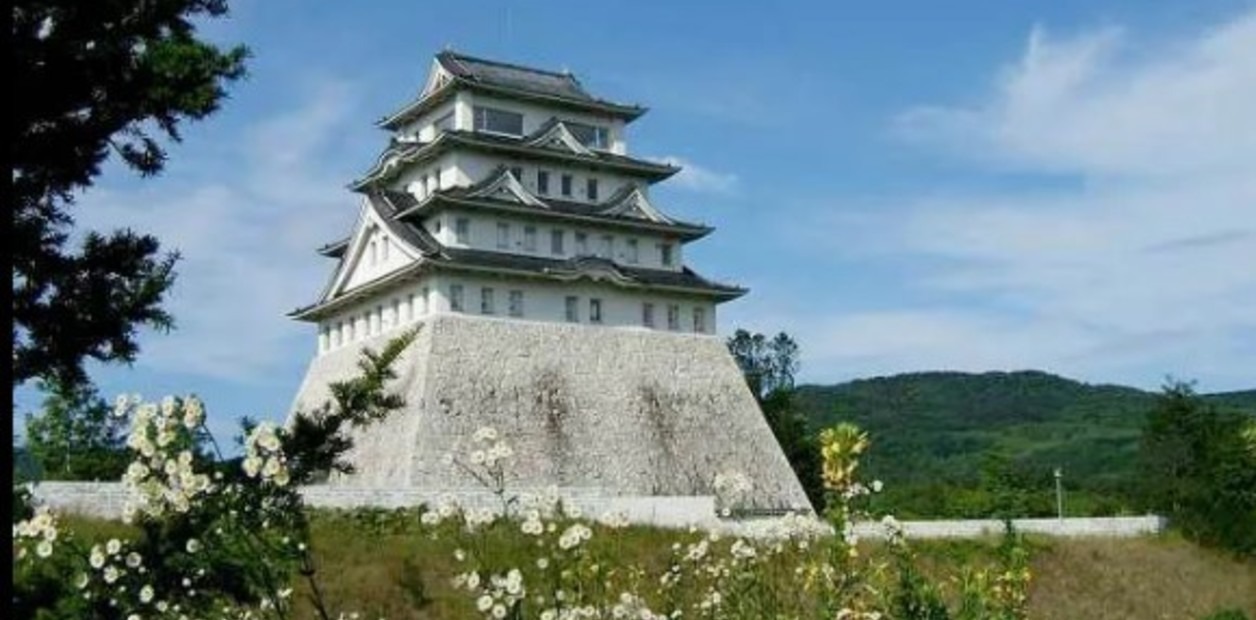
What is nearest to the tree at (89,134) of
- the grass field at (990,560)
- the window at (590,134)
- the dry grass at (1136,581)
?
the grass field at (990,560)

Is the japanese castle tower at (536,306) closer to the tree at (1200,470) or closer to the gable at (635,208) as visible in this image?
the gable at (635,208)

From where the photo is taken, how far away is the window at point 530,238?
41.8 meters

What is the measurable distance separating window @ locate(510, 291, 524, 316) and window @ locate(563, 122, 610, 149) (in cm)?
613

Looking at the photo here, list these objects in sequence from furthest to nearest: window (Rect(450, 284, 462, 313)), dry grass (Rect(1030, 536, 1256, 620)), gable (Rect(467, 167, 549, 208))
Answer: gable (Rect(467, 167, 549, 208)) < window (Rect(450, 284, 462, 313)) < dry grass (Rect(1030, 536, 1256, 620))

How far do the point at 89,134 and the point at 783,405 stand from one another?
4857 centimetres

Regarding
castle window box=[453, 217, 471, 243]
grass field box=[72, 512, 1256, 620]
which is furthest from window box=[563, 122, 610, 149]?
grass field box=[72, 512, 1256, 620]

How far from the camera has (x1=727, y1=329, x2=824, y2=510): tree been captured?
164 feet

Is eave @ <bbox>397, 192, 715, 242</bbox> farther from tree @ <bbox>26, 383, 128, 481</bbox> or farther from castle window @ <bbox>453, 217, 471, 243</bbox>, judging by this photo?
tree @ <bbox>26, 383, 128, 481</bbox>

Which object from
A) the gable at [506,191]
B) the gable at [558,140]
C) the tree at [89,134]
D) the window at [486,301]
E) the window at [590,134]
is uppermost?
the window at [590,134]

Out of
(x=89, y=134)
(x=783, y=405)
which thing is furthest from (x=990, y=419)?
(x=89, y=134)

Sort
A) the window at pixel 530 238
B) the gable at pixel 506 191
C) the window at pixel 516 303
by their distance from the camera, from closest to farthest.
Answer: the gable at pixel 506 191 → the window at pixel 516 303 → the window at pixel 530 238

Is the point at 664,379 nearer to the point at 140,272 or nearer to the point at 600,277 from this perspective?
the point at 600,277

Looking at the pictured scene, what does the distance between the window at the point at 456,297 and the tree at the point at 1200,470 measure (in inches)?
767

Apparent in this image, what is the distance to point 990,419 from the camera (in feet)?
491
